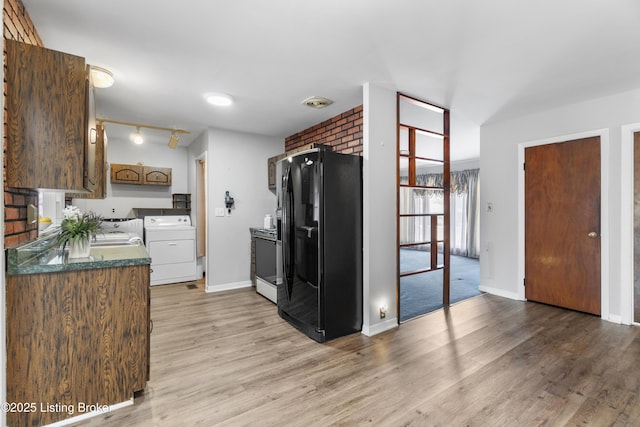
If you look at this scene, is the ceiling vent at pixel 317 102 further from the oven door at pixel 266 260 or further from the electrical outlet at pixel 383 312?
the electrical outlet at pixel 383 312

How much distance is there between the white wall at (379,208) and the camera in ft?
9.43

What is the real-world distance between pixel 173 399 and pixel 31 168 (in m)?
1.59

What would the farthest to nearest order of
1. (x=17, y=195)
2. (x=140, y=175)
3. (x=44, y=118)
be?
(x=140, y=175)
(x=17, y=195)
(x=44, y=118)

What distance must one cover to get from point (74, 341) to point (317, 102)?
291cm

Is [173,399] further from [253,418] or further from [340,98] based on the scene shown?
[340,98]

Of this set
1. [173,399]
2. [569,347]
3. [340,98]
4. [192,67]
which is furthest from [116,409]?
[569,347]

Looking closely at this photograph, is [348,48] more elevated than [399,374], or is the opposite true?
[348,48]

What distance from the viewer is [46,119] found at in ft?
5.18

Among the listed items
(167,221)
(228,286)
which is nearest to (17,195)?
(228,286)

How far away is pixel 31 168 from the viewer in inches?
61.0

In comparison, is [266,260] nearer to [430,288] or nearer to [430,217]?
[430,217]

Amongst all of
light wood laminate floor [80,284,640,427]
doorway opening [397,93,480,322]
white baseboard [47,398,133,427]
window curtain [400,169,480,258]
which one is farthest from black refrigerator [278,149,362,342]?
window curtain [400,169,480,258]

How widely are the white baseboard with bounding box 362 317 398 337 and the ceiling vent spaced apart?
2448 millimetres

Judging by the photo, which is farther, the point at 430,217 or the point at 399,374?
the point at 430,217
